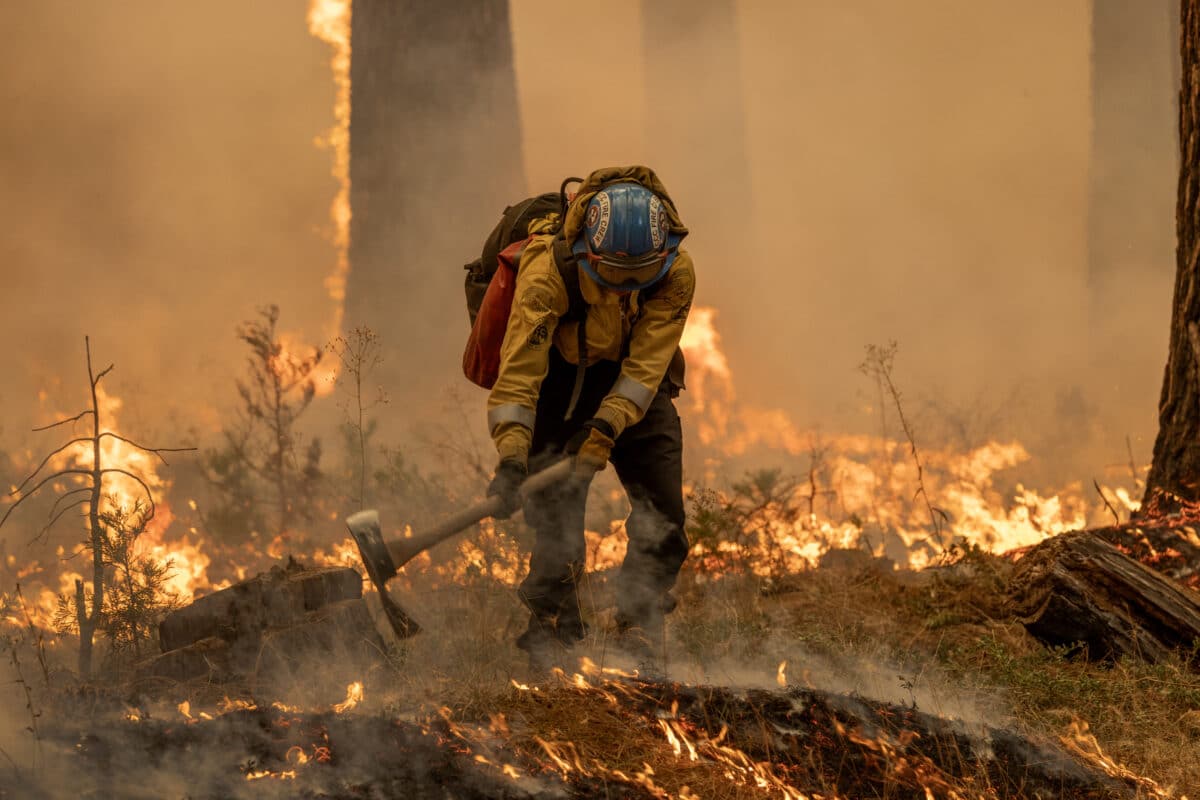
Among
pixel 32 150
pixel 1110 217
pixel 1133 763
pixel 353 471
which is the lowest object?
pixel 1133 763

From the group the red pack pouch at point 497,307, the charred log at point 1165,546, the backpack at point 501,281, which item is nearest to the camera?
the backpack at point 501,281

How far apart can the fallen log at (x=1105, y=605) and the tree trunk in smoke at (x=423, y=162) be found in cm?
685

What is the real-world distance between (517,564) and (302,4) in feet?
23.7

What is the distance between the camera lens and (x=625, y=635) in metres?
4.92

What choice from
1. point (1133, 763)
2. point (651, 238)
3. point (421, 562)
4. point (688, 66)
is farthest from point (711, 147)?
point (1133, 763)

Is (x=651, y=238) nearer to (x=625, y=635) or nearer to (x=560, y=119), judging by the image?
(x=625, y=635)

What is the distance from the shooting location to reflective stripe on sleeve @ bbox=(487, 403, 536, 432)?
4.32 metres

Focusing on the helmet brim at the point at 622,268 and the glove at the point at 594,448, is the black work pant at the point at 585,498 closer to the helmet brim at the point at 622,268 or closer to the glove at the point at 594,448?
the glove at the point at 594,448

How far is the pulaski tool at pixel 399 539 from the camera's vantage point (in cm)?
425

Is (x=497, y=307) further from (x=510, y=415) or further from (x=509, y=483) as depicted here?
(x=509, y=483)

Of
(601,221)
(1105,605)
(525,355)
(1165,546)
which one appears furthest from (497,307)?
(1165,546)

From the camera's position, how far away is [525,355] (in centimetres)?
434

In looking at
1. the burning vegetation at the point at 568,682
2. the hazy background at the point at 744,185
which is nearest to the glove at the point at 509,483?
the burning vegetation at the point at 568,682

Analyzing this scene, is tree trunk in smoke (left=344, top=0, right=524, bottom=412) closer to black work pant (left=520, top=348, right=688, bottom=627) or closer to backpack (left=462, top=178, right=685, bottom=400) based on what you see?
backpack (left=462, top=178, right=685, bottom=400)
